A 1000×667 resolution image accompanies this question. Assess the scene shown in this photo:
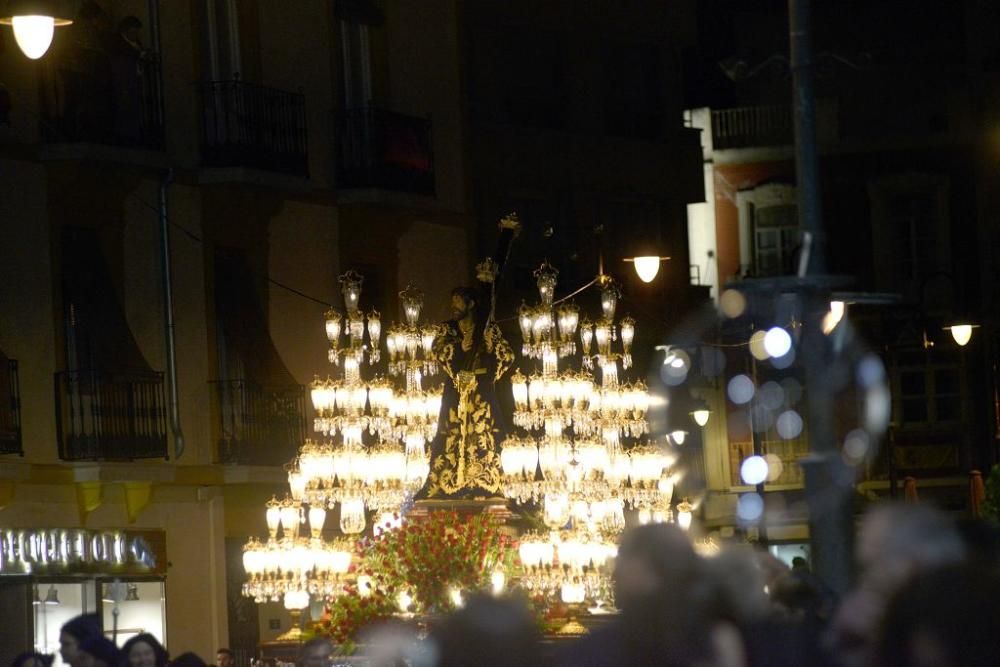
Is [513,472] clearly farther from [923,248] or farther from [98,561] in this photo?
[923,248]

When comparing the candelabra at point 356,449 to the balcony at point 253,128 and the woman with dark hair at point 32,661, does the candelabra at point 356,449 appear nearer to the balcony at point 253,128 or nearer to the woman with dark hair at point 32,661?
the balcony at point 253,128

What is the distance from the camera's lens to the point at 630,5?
4128 cm

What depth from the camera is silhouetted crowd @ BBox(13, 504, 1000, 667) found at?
8.42 meters

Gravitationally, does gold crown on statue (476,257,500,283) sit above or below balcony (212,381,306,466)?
above

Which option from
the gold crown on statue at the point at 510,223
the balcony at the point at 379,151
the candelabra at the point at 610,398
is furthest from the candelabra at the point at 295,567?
the balcony at the point at 379,151

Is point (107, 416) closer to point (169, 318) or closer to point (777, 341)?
point (169, 318)

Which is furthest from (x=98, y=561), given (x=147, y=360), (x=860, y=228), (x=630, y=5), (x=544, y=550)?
(x=860, y=228)

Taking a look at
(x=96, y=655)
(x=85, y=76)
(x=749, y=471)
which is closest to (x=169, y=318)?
(x=85, y=76)

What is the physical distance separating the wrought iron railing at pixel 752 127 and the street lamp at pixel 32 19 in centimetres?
3400

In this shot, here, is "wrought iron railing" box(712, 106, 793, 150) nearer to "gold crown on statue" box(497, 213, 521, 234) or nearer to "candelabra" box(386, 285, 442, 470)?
"gold crown on statue" box(497, 213, 521, 234)

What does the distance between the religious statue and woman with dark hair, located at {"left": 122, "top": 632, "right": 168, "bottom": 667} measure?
995 cm

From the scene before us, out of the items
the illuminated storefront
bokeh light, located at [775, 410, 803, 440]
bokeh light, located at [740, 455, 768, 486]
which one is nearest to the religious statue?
the illuminated storefront

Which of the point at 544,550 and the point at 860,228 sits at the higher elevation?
the point at 860,228

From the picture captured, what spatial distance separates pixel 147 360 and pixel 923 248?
22.8m
